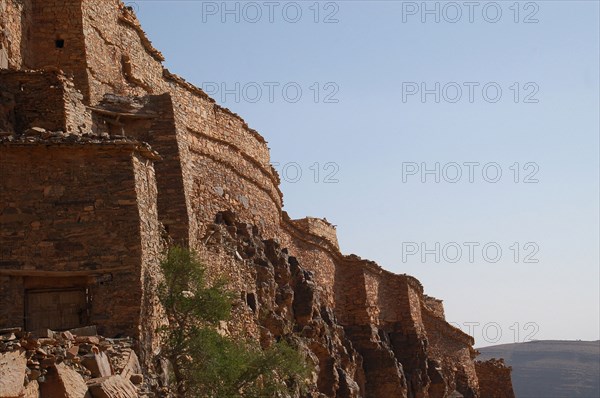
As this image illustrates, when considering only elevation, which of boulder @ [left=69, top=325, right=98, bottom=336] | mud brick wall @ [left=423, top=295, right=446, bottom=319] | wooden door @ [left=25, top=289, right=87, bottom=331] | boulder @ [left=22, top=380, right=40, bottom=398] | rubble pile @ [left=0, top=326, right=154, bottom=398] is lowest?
boulder @ [left=22, top=380, right=40, bottom=398]

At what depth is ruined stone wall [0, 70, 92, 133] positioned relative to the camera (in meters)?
17.7

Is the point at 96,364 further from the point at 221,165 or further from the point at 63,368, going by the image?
the point at 221,165

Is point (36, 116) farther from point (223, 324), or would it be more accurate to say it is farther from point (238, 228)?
point (238, 228)

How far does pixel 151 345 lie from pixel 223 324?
13.0 ft

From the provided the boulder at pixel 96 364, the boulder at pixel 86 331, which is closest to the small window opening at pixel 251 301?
the boulder at pixel 86 331

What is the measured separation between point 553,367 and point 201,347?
277ft

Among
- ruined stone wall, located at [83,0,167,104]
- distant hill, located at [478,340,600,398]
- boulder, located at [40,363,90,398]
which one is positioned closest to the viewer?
boulder, located at [40,363,90,398]

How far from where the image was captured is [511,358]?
336 feet

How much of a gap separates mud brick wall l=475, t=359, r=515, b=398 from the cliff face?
4.96 m

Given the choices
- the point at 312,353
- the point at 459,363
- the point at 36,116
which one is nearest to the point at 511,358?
the point at 459,363

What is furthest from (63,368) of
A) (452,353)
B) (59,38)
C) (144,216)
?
(452,353)

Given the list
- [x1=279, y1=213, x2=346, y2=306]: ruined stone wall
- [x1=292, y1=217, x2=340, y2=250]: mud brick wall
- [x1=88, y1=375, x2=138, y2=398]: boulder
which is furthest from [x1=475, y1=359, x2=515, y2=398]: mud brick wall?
[x1=88, y1=375, x2=138, y2=398]: boulder

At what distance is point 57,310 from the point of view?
15.2m

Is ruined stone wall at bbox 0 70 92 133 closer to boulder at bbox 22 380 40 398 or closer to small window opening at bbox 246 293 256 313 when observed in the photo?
small window opening at bbox 246 293 256 313
